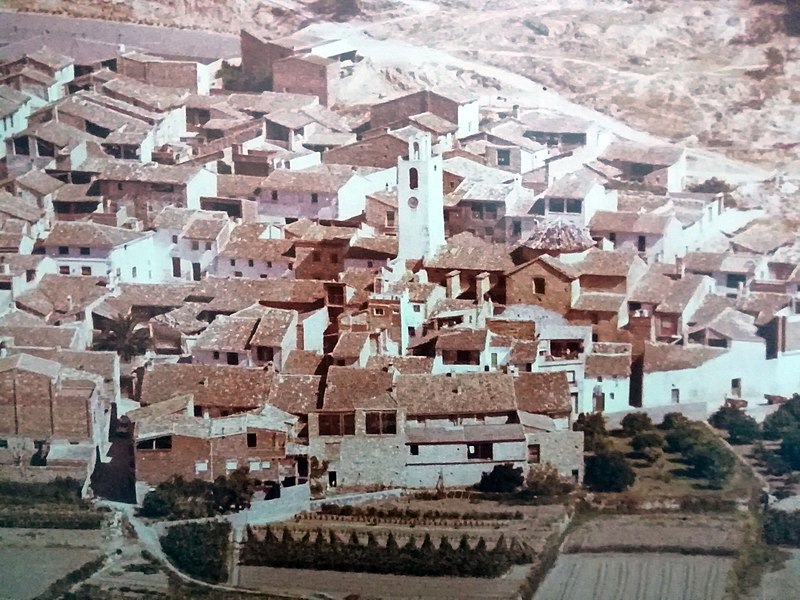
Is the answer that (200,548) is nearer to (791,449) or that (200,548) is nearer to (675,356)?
(675,356)

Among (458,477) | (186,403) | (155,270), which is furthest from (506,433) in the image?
(155,270)

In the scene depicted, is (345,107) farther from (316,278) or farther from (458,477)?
(458,477)

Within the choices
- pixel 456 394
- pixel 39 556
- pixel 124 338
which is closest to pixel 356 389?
pixel 456 394

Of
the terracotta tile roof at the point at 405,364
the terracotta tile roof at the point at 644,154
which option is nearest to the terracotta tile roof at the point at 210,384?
the terracotta tile roof at the point at 405,364

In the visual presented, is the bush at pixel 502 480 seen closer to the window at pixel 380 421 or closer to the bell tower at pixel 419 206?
the window at pixel 380 421

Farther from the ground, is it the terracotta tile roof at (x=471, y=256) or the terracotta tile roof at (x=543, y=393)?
the terracotta tile roof at (x=471, y=256)

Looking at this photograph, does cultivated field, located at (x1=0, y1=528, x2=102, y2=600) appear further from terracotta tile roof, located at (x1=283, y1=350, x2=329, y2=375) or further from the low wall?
terracotta tile roof, located at (x1=283, y1=350, x2=329, y2=375)
